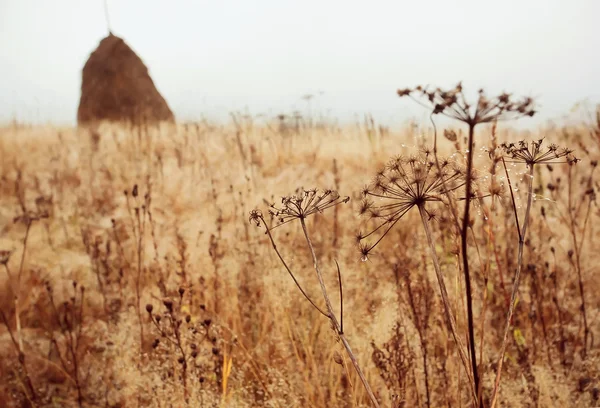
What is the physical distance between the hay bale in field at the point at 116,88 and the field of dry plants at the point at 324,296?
6251mm

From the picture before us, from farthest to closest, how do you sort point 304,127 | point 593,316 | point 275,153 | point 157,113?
1. point 157,113
2. point 304,127
3. point 275,153
4. point 593,316

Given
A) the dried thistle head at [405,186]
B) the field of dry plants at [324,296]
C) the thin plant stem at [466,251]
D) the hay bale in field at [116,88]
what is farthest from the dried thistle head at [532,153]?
the hay bale in field at [116,88]

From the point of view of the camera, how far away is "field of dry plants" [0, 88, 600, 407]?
3.65 ft

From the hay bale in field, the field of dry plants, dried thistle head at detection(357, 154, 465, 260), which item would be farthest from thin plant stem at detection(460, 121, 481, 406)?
the hay bale in field

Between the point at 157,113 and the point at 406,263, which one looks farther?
the point at 157,113

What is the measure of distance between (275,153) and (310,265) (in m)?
3.69

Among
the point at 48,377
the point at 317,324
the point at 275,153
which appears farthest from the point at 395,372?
the point at 275,153

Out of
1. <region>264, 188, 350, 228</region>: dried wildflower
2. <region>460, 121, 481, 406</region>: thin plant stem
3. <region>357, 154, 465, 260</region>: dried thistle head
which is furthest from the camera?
<region>264, 188, 350, 228</region>: dried wildflower

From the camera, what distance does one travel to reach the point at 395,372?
1.68m

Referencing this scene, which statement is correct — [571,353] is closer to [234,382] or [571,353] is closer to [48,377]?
[234,382]

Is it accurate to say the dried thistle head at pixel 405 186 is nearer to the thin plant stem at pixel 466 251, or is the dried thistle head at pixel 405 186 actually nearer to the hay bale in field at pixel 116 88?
the thin plant stem at pixel 466 251

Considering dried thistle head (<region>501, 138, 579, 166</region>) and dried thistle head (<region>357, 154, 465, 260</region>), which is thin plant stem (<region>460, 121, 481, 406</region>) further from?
dried thistle head (<region>501, 138, 579, 166</region>)

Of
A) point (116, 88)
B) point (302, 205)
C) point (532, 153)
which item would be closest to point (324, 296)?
point (302, 205)

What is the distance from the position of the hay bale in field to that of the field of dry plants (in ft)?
20.5
